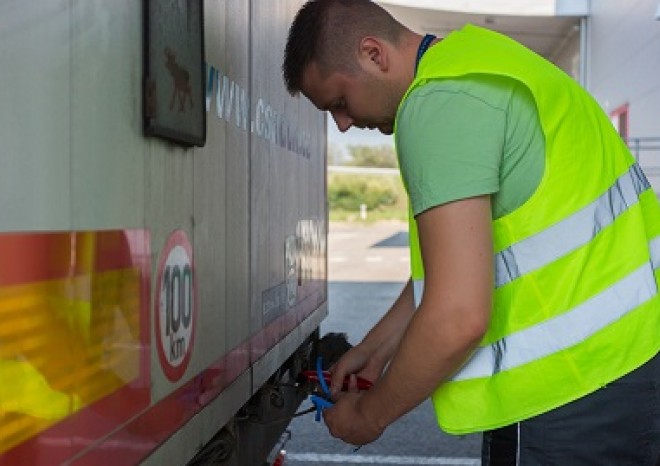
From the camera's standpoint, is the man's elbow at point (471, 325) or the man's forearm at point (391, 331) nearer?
the man's elbow at point (471, 325)

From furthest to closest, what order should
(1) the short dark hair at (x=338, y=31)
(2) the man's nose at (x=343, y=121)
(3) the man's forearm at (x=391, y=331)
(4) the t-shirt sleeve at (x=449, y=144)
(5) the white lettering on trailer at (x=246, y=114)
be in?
(3) the man's forearm at (x=391, y=331) < (5) the white lettering on trailer at (x=246, y=114) < (2) the man's nose at (x=343, y=121) < (1) the short dark hair at (x=338, y=31) < (4) the t-shirt sleeve at (x=449, y=144)

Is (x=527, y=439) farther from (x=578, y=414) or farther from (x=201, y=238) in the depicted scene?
(x=201, y=238)

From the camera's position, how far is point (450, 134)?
195 centimetres

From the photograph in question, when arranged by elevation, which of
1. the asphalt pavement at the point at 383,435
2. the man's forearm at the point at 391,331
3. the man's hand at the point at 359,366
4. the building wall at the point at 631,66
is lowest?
the asphalt pavement at the point at 383,435

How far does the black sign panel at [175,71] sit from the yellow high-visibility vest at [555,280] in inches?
21.2

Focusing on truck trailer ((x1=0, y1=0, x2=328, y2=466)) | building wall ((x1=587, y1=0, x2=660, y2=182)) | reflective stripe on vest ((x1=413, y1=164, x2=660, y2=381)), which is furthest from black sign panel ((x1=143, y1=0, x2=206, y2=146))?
building wall ((x1=587, y1=0, x2=660, y2=182))

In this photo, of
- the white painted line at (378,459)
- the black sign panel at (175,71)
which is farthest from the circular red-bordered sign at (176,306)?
the white painted line at (378,459)

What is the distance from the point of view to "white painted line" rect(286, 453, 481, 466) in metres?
6.69

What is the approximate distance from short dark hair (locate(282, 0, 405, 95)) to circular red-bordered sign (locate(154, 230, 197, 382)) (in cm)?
53

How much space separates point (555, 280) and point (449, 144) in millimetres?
392

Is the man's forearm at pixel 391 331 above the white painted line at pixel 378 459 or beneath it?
above

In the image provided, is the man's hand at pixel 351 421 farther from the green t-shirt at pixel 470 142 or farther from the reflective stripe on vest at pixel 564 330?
the green t-shirt at pixel 470 142

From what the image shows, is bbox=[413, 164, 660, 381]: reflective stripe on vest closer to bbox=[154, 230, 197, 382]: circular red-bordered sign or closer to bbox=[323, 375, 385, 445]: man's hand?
bbox=[323, 375, 385, 445]: man's hand

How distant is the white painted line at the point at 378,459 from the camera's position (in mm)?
6691
